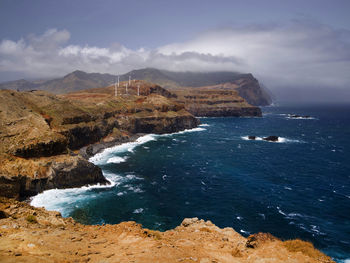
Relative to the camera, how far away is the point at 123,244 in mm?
19891

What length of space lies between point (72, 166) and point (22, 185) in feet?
33.7

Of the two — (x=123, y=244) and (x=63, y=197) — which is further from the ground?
(x=123, y=244)

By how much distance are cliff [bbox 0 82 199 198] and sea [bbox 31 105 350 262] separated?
3.39m

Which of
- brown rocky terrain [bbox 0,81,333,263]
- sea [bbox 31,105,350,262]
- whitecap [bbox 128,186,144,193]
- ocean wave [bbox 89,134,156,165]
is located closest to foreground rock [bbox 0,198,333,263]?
brown rocky terrain [bbox 0,81,333,263]

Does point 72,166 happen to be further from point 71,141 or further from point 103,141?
point 103,141

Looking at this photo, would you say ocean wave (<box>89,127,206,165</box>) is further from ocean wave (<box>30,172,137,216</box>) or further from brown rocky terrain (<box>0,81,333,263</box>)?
ocean wave (<box>30,172,137,216</box>)

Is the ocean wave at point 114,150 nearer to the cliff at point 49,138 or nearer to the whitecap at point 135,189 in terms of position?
the cliff at point 49,138

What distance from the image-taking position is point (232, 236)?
25.1 meters

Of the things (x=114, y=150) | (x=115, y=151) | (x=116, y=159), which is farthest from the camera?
(x=114, y=150)

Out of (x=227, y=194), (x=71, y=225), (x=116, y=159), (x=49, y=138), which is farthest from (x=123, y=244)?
(x=116, y=159)

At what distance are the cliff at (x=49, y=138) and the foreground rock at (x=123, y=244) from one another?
2159 cm

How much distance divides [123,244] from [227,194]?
35.6 meters

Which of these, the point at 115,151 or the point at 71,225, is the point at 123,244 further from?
the point at 115,151

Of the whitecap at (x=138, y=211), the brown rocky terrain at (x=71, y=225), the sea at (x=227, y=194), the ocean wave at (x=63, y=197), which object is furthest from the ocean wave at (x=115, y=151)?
the whitecap at (x=138, y=211)
